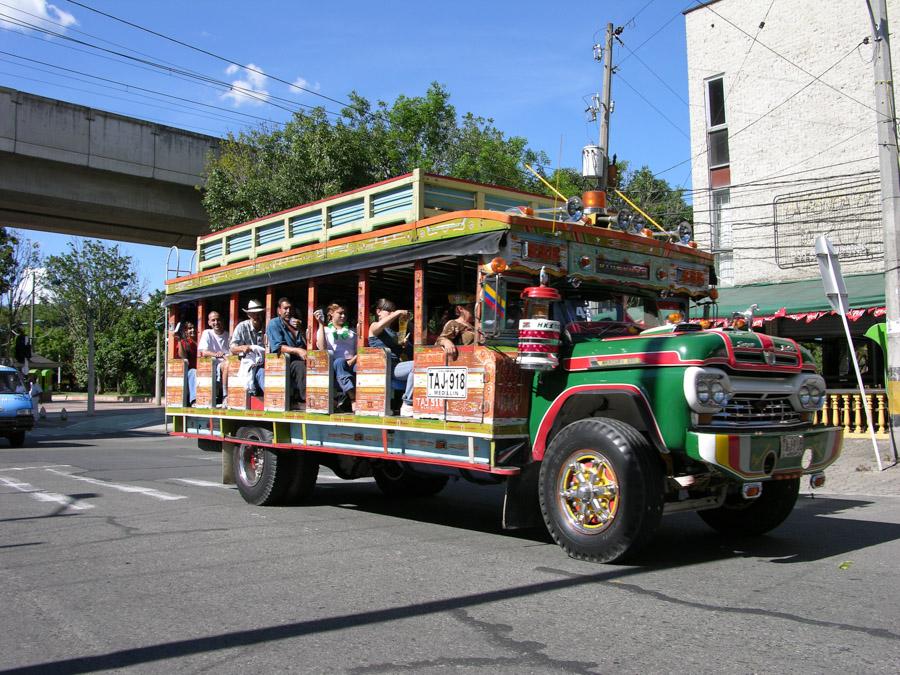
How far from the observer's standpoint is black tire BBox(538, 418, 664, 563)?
574cm

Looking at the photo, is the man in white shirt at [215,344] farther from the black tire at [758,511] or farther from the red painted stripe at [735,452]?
the red painted stripe at [735,452]

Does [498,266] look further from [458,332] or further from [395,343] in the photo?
[395,343]

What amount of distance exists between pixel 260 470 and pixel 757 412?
19.2ft

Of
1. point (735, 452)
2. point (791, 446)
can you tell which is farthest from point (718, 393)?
point (791, 446)

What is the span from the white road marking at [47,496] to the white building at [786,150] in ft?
43.9

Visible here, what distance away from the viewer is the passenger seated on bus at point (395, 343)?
765 cm

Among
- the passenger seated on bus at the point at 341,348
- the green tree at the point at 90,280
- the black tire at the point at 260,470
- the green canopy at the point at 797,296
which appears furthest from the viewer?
the green tree at the point at 90,280

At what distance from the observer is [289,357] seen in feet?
30.2

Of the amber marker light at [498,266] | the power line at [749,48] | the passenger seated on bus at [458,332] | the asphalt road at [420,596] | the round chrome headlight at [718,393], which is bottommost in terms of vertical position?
the asphalt road at [420,596]

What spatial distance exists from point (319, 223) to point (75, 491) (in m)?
5.13

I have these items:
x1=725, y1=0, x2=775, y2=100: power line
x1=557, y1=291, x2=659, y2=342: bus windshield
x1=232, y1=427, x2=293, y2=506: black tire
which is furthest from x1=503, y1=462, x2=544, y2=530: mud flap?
x1=725, y1=0, x2=775, y2=100: power line

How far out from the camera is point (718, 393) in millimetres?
5750

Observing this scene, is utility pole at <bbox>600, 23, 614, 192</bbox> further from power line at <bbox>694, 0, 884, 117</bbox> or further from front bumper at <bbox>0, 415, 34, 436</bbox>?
front bumper at <bbox>0, 415, 34, 436</bbox>

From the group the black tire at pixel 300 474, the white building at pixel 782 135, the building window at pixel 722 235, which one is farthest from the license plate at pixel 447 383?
the building window at pixel 722 235
